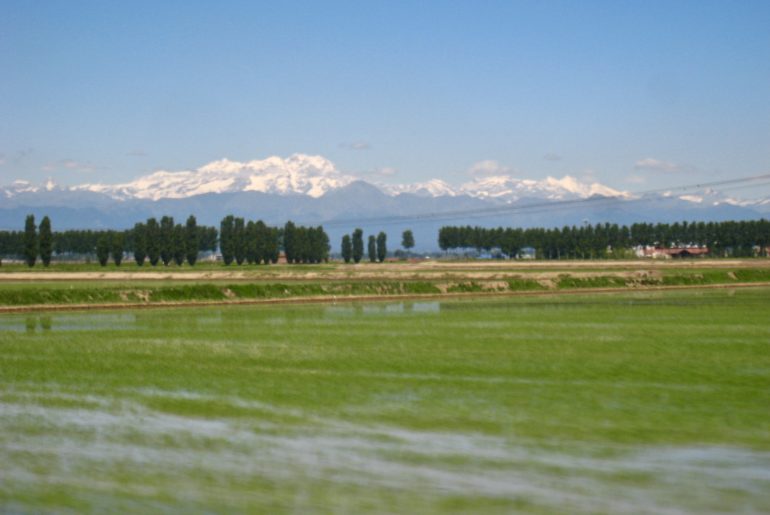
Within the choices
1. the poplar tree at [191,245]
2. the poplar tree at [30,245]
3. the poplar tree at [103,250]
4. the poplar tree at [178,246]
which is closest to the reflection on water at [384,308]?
the poplar tree at [30,245]

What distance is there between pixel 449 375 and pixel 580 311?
84.7 feet

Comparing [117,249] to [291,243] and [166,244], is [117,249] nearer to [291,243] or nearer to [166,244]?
[166,244]

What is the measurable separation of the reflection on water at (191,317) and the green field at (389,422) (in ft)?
17.0

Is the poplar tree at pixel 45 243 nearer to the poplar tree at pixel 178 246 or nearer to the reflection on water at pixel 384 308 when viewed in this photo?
the poplar tree at pixel 178 246

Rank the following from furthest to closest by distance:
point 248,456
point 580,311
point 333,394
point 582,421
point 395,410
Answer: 1. point 580,311
2. point 333,394
3. point 395,410
4. point 582,421
5. point 248,456

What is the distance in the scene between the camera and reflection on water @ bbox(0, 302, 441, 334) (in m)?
42.6

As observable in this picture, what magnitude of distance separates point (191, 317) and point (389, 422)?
30.8 m

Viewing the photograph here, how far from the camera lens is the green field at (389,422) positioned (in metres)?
13.9

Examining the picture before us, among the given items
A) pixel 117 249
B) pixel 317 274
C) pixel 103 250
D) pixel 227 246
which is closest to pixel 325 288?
pixel 317 274

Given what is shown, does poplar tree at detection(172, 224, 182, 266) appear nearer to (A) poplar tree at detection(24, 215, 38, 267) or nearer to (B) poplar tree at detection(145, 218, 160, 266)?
(B) poplar tree at detection(145, 218, 160, 266)

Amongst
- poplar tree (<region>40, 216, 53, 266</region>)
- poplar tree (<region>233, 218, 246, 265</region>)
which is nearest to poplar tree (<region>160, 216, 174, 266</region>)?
poplar tree (<region>233, 218, 246, 265</region>)

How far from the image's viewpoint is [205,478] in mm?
14812

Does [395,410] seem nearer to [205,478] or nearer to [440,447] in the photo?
[440,447]

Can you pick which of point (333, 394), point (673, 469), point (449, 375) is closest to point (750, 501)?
point (673, 469)
